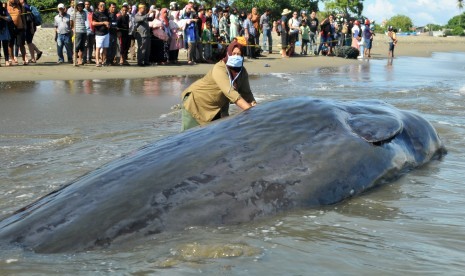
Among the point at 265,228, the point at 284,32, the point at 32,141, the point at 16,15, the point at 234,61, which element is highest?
the point at 16,15

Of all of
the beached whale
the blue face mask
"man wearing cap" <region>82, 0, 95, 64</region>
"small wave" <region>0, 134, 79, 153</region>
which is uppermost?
"man wearing cap" <region>82, 0, 95, 64</region>

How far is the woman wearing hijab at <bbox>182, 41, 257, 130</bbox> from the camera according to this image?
5945 millimetres

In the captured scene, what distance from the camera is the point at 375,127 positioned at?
418cm

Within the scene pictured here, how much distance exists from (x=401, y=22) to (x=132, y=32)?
13569cm

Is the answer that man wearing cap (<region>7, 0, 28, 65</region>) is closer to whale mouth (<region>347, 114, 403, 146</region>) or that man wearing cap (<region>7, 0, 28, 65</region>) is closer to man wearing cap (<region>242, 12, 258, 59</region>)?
man wearing cap (<region>242, 12, 258, 59</region>)

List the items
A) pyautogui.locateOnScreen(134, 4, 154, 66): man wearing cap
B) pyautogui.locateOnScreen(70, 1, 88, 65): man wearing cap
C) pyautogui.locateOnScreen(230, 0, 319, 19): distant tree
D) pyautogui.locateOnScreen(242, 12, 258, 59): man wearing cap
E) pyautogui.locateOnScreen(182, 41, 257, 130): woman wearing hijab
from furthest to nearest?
1. pyautogui.locateOnScreen(230, 0, 319, 19): distant tree
2. pyautogui.locateOnScreen(242, 12, 258, 59): man wearing cap
3. pyautogui.locateOnScreen(134, 4, 154, 66): man wearing cap
4. pyautogui.locateOnScreen(70, 1, 88, 65): man wearing cap
5. pyautogui.locateOnScreen(182, 41, 257, 130): woman wearing hijab

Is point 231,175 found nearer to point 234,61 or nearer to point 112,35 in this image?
point 234,61

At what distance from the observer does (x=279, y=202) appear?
11.6 feet

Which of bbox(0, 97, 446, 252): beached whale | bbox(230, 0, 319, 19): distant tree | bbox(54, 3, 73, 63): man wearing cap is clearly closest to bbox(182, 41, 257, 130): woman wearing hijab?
bbox(0, 97, 446, 252): beached whale

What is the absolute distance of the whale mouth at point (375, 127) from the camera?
4.11m

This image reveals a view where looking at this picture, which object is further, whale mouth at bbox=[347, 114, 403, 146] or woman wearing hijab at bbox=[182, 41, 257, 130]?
woman wearing hijab at bbox=[182, 41, 257, 130]

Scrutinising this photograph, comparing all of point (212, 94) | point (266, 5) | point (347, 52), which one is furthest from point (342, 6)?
A: point (212, 94)

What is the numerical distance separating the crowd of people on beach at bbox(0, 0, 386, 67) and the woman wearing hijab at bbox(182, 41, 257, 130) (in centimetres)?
1074

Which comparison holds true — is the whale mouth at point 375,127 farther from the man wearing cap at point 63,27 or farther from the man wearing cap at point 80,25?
the man wearing cap at point 63,27
